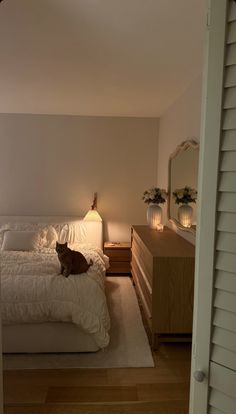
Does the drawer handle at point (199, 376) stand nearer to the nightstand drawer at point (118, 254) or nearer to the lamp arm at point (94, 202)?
the nightstand drawer at point (118, 254)

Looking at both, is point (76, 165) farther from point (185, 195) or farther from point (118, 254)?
point (185, 195)

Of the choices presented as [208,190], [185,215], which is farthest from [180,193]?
[208,190]

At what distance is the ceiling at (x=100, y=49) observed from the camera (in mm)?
1708

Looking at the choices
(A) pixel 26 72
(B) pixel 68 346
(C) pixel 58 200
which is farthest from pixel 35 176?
(B) pixel 68 346

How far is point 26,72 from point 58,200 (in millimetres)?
2284

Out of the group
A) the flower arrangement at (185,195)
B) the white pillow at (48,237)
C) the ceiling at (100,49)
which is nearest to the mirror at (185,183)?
the flower arrangement at (185,195)

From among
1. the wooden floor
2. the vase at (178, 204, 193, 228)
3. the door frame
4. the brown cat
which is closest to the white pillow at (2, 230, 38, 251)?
the brown cat

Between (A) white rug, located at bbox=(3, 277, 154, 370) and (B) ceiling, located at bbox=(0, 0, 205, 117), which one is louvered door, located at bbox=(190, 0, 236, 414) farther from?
(A) white rug, located at bbox=(3, 277, 154, 370)

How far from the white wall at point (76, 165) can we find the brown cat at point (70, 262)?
1889 mm

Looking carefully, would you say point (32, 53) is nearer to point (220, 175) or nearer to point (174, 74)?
point (174, 74)

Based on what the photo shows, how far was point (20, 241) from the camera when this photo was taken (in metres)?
3.90

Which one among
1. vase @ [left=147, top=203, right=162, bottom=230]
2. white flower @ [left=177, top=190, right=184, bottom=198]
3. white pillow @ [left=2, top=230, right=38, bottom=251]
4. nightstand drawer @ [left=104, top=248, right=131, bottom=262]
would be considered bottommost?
nightstand drawer @ [left=104, top=248, right=131, bottom=262]

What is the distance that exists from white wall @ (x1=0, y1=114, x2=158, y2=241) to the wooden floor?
106 inches

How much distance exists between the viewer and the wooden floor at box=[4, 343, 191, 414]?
1.86 meters
